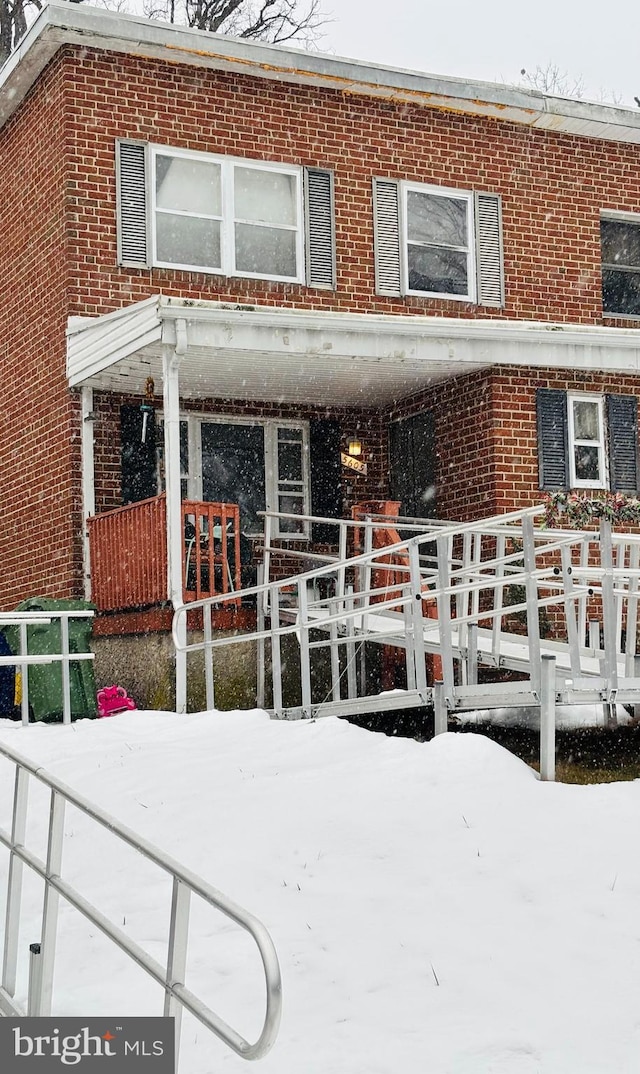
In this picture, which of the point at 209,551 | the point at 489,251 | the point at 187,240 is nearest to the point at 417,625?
the point at 209,551

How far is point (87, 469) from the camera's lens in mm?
13969

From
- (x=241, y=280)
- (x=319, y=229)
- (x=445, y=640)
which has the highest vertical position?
(x=319, y=229)

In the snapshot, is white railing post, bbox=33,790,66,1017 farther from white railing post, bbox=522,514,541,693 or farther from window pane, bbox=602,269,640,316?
window pane, bbox=602,269,640,316

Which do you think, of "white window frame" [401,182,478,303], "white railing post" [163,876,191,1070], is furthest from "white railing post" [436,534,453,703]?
"white window frame" [401,182,478,303]

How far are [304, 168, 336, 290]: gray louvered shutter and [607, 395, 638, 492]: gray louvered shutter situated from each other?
3.48 m

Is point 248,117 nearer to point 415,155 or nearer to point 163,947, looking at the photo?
point 415,155

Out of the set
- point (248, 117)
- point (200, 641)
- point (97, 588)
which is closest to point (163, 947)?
point (200, 641)

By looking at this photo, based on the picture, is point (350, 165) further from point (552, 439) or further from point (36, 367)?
point (36, 367)

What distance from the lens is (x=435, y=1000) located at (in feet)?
18.3

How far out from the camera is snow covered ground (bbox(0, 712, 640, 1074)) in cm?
531

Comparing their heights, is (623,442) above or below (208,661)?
above

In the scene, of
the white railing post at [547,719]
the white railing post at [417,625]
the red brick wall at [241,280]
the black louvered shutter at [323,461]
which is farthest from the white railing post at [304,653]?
the black louvered shutter at [323,461]

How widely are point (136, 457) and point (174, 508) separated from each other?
296 cm

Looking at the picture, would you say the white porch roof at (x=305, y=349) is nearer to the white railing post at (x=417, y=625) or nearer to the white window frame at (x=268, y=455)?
the white window frame at (x=268, y=455)
